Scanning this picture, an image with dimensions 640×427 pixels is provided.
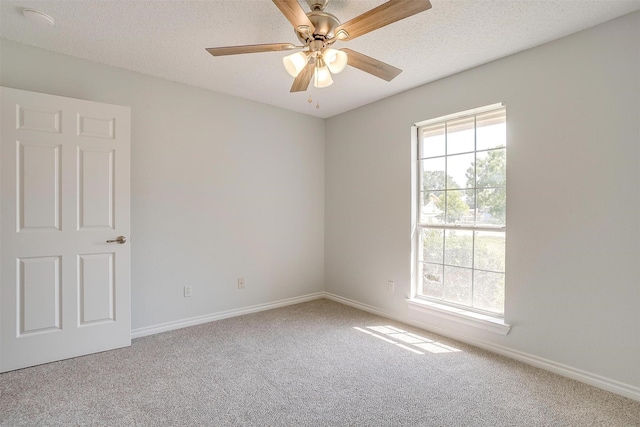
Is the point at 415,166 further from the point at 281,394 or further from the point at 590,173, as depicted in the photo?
the point at 281,394

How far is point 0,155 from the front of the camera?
229cm

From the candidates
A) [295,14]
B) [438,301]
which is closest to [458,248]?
[438,301]

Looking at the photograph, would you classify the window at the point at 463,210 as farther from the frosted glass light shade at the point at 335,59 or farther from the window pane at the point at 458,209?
the frosted glass light shade at the point at 335,59

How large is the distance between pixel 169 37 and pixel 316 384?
9.08 ft

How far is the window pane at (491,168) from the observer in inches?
107

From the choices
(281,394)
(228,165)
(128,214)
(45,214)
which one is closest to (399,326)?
(281,394)

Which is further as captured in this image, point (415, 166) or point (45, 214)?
point (415, 166)

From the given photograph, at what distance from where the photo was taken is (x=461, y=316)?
9.37 feet

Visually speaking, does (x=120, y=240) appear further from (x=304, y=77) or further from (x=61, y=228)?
(x=304, y=77)

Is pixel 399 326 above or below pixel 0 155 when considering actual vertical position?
below

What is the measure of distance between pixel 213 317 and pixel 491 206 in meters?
3.03

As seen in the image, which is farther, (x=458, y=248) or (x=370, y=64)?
(x=458, y=248)

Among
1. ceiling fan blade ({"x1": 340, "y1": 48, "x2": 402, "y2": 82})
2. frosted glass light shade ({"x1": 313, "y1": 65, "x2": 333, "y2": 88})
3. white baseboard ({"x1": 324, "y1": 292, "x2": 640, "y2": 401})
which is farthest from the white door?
white baseboard ({"x1": 324, "y1": 292, "x2": 640, "y2": 401})

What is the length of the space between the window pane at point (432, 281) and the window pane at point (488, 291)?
35 cm
